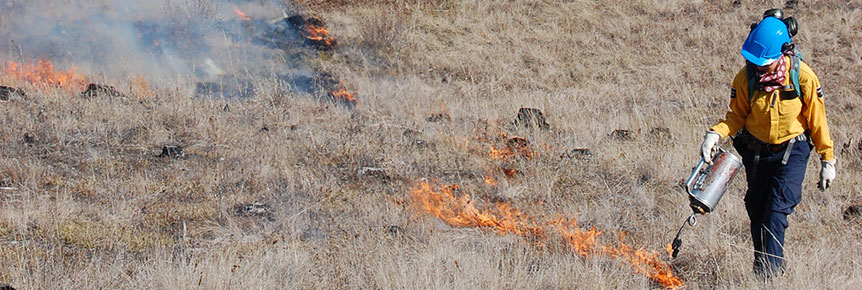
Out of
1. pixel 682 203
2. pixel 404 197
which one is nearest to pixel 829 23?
pixel 682 203

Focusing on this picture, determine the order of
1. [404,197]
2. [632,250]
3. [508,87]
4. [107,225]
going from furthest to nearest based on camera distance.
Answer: [508,87] → [404,197] → [107,225] → [632,250]

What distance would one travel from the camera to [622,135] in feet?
23.2

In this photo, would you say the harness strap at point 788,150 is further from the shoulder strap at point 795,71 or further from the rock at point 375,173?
the rock at point 375,173

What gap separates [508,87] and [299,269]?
266 inches

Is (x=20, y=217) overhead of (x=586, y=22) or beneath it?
overhead

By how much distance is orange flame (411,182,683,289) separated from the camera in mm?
4020

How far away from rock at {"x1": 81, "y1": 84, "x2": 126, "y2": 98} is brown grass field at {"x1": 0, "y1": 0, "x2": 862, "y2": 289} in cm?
17

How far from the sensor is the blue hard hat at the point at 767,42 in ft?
11.1

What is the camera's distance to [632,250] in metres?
4.29

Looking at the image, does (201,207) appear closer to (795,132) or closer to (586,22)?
(795,132)

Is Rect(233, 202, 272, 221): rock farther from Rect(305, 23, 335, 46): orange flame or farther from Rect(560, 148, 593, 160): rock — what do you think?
Rect(305, 23, 335, 46): orange flame

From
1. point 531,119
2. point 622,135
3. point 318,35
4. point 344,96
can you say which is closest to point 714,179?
point 622,135

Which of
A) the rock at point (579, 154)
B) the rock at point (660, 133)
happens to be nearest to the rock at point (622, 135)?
the rock at point (660, 133)

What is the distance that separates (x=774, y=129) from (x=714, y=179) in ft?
1.16
